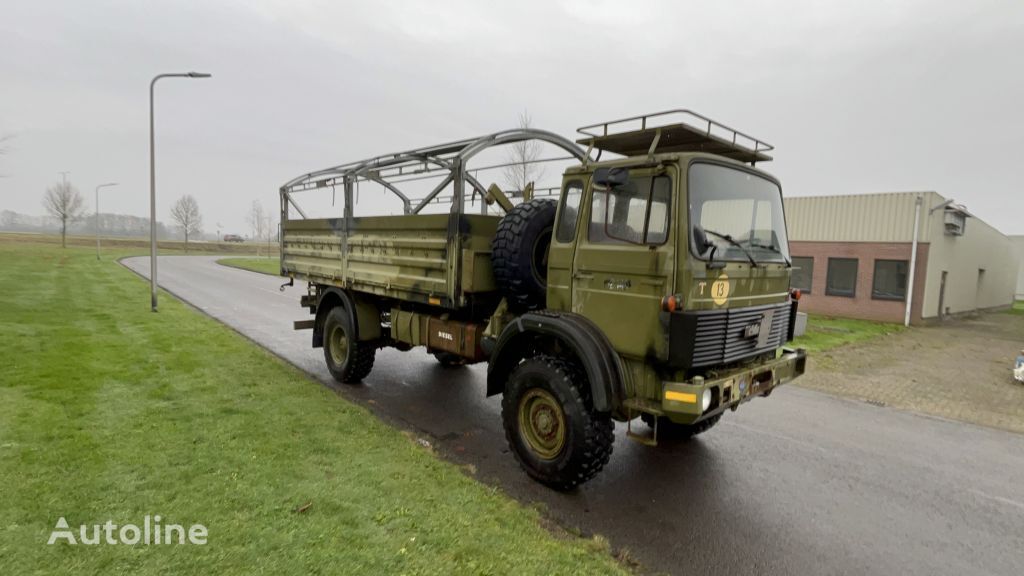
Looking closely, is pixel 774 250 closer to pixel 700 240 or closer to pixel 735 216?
pixel 735 216

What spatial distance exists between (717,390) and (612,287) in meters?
1.05

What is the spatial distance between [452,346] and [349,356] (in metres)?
2.00

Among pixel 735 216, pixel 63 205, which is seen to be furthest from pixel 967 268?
pixel 63 205

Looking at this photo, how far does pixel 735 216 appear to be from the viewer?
13.7 feet

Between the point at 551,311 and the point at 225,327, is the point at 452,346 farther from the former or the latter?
the point at 225,327

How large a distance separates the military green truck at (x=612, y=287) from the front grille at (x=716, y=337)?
0.01 metres

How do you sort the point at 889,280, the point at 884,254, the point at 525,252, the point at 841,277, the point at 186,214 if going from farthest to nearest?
the point at 186,214, the point at 841,277, the point at 889,280, the point at 884,254, the point at 525,252

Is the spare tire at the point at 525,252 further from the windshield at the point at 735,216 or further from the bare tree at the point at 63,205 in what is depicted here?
the bare tree at the point at 63,205

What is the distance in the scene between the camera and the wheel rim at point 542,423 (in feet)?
13.9

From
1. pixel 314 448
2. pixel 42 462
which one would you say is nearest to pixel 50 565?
pixel 42 462

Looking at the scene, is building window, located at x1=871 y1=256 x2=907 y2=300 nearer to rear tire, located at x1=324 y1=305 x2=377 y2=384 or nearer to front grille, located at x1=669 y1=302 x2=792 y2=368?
front grille, located at x1=669 y1=302 x2=792 y2=368

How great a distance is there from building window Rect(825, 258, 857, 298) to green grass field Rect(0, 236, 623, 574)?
18.2 meters

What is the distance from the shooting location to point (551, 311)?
4449mm

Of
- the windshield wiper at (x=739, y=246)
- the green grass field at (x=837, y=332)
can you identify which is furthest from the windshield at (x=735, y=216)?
the green grass field at (x=837, y=332)
